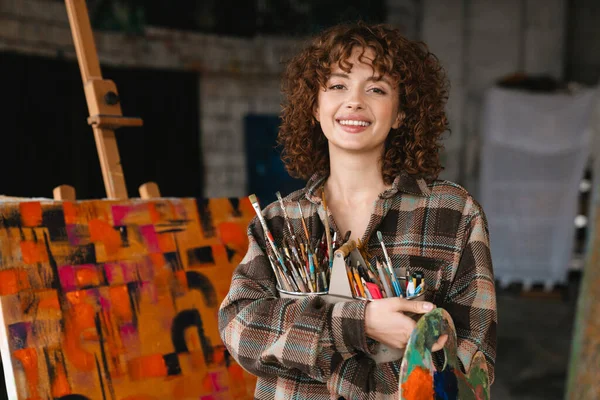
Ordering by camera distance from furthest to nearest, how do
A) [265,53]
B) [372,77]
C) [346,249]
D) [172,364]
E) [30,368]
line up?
1. [265,53]
2. [172,364]
3. [30,368]
4. [372,77]
5. [346,249]

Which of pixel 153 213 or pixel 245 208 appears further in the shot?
pixel 245 208

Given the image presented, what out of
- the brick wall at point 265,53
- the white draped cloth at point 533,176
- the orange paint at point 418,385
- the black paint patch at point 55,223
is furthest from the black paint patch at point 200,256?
the white draped cloth at point 533,176

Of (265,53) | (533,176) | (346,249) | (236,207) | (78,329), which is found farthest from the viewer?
(533,176)

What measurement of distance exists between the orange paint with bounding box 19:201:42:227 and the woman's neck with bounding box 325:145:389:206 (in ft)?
2.45

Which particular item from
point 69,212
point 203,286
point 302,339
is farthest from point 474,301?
point 69,212

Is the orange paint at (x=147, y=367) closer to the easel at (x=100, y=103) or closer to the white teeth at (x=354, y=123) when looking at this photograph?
the easel at (x=100, y=103)

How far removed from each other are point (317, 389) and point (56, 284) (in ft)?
2.32

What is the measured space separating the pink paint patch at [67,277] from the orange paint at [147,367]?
24cm

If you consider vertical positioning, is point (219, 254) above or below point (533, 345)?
above

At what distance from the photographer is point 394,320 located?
0.96m

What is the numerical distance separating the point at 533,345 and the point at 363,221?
3529mm

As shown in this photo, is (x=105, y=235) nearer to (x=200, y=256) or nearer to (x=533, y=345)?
(x=200, y=256)

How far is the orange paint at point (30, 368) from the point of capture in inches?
49.7

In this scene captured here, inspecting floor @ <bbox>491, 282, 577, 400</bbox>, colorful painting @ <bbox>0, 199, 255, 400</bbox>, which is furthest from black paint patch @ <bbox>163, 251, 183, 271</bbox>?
floor @ <bbox>491, 282, 577, 400</bbox>
